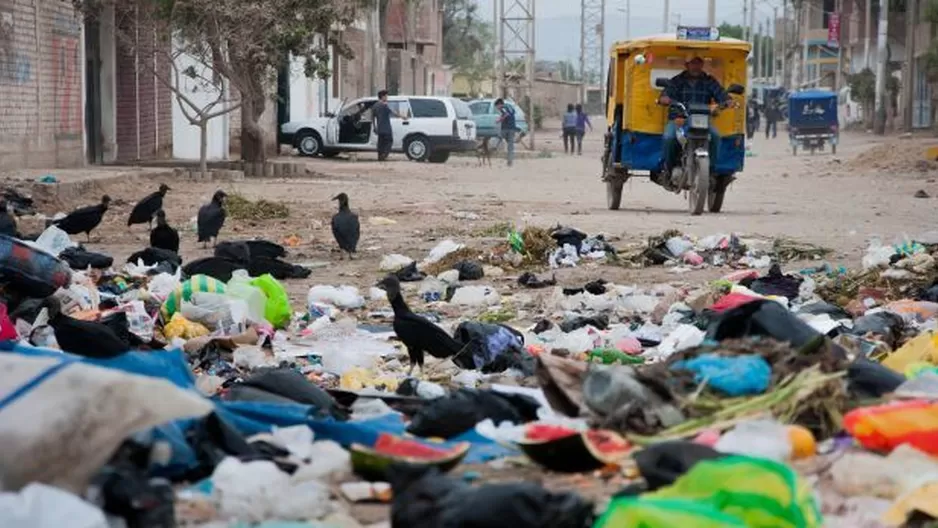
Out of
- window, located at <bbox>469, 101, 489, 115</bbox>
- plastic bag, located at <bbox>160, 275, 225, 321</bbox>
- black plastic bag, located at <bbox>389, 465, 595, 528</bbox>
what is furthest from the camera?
window, located at <bbox>469, 101, 489, 115</bbox>

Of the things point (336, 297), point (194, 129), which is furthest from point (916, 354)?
point (194, 129)

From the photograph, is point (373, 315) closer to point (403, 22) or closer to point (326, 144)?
point (326, 144)

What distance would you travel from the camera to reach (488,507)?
4.27 meters

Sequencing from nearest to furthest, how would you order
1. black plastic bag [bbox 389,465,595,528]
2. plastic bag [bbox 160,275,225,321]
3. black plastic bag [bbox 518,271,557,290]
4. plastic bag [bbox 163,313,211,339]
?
black plastic bag [bbox 389,465,595,528], plastic bag [bbox 163,313,211,339], plastic bag [bbox 160,275,225,321], black plastic bag [bbox 518,271,557,290]

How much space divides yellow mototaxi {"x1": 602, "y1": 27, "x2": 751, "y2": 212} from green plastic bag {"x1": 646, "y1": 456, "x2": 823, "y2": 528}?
49.8 feet

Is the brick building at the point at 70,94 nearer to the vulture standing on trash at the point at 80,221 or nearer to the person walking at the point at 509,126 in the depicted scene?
the person walking at the point at 509,126

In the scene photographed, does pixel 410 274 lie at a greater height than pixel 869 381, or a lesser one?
lesser

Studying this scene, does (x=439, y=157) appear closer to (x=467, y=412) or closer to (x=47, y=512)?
(x=467, y=412)

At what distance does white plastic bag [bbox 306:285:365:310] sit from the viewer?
449 inches

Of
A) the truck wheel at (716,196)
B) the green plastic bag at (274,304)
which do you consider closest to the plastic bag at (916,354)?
the green plastic bag at (274,304)

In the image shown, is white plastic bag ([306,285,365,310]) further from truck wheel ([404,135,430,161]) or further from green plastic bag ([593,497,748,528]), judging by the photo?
truck wheel ([404,135,430,161])

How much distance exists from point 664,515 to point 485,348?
454cm

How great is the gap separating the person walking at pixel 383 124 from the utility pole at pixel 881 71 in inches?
749

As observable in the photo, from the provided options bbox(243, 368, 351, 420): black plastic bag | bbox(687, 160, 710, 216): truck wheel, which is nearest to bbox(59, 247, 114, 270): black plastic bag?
bbox(243, 368, 351, 420): black plastic bag
